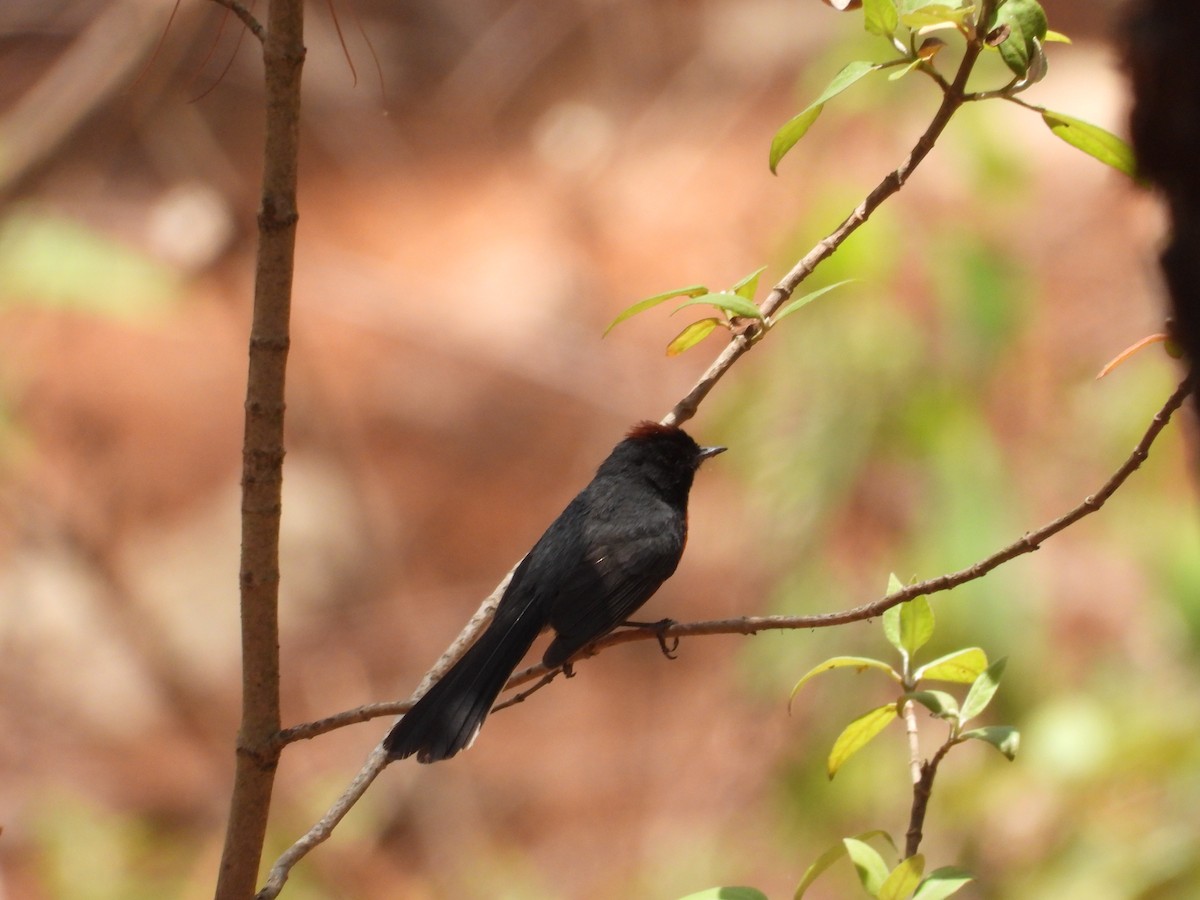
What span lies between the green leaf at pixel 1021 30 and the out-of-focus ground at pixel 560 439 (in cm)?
76

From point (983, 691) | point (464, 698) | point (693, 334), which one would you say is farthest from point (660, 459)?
point (983, 691)

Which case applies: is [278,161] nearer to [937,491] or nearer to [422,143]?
[937,491]

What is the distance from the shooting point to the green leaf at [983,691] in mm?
1771

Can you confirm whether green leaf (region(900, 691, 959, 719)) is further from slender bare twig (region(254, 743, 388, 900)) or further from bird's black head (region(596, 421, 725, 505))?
bird's black head (region(596, 421, 725, 505))

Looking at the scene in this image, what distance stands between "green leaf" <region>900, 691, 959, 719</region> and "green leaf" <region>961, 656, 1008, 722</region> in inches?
1.1

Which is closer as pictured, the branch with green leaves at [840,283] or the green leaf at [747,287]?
the branch with green leaves at [840,283]

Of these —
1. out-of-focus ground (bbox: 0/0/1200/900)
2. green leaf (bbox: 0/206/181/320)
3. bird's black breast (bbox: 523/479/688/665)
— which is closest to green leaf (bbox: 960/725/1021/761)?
out-of-focus ground (bbox: 0/0/1200/900)

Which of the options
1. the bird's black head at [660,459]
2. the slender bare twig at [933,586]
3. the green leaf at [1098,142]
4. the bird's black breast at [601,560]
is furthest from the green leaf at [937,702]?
the bird's black head at [660,459]

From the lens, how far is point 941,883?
1644 millimetres

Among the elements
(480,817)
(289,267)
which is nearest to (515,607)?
(289,267)

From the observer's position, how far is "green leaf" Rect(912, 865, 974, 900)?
1627 mm

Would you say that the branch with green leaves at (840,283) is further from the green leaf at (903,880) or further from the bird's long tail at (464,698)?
the bird's long tail at (464,698)

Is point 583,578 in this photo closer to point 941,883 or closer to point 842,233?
point 842,233

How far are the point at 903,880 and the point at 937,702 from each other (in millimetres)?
300
